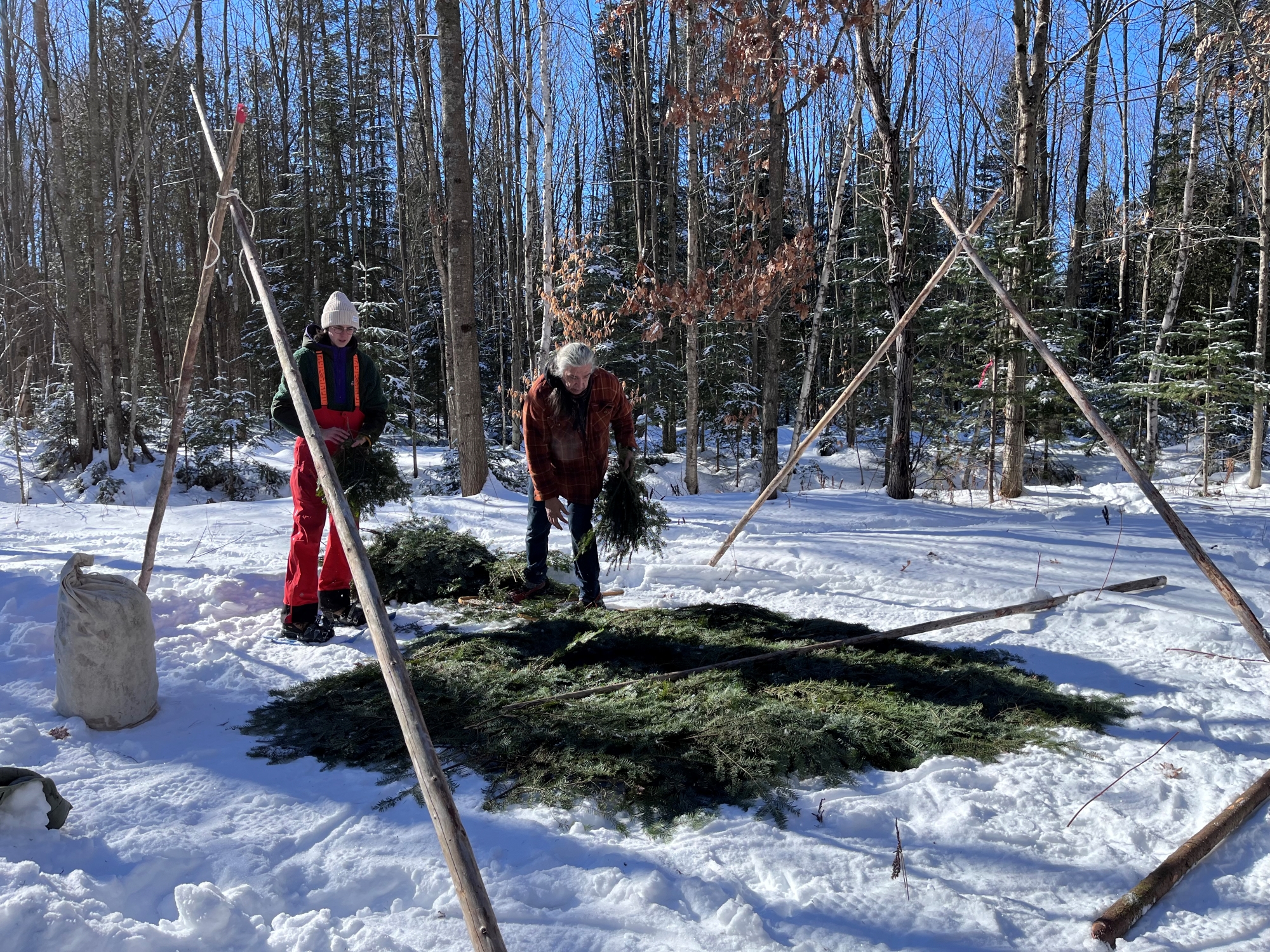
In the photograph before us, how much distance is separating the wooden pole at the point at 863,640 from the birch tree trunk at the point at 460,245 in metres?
6.31

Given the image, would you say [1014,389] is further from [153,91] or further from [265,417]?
[153,91]

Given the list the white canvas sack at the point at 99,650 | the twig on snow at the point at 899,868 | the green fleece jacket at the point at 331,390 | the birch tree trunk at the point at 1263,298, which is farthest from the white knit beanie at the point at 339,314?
the birch tree trunk at the point at 1263,298

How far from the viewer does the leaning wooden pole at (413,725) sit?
1.62 m

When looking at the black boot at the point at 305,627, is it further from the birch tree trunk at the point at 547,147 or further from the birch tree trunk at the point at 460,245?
the birch tree trunk at the point at 547,147

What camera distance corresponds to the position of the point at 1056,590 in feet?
17.0

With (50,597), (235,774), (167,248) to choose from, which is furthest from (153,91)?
(235,774)

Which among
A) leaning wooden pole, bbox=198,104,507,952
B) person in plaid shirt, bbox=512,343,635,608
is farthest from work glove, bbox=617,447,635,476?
leaning wooden pole, bbox=198,104,507,952

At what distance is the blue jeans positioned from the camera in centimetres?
522

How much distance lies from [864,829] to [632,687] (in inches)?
57.0

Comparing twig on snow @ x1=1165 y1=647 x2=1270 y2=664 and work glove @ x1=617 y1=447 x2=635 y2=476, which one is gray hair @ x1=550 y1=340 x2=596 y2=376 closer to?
work glove @ x1=617 y1=447 x2=635 y2=476

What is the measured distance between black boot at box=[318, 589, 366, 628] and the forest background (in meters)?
5.28

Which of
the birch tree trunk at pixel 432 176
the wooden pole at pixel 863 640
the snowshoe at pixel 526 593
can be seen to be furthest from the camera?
the birch tree trunk at pixel 432 176

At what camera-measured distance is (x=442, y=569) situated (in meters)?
5.77

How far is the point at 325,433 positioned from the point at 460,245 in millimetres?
5587
